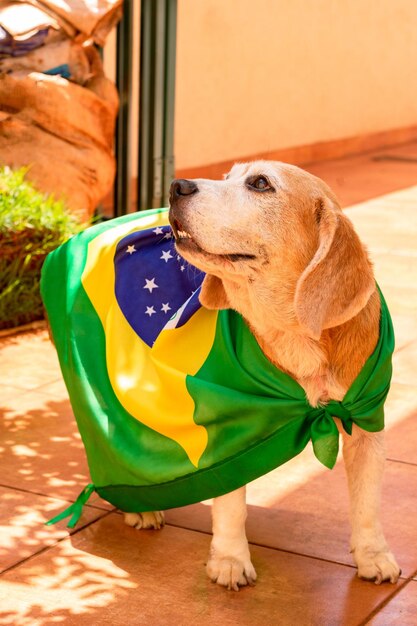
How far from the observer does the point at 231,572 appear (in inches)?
167

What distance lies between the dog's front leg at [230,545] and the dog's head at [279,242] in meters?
0.77

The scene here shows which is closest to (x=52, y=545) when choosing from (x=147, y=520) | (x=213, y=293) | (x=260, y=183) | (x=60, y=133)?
(x=147, y=520)

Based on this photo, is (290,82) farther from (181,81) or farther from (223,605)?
(223,605)

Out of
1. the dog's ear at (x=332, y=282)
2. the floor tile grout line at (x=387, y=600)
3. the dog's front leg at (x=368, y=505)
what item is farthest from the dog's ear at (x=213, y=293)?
the floor tile grout line at (x=387, y=600)

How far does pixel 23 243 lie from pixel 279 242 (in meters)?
4.12

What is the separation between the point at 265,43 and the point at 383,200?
3002mm

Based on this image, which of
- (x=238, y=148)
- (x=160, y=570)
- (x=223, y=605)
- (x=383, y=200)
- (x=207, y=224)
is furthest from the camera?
(x=238, y=148)

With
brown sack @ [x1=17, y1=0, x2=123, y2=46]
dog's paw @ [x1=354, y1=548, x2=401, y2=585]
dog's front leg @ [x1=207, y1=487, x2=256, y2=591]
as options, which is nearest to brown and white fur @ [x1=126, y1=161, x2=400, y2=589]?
dog's front leg @ [x1=207, y1=487, x2=256, y2=591]

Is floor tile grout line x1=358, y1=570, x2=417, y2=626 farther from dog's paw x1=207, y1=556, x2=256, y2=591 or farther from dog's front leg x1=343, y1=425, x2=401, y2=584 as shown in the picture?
dog's paw x1=207, y1=556, x2=256, y2=591

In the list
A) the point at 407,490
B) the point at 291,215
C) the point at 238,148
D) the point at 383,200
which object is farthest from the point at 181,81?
the point at 291,215

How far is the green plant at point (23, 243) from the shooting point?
24.8 ft

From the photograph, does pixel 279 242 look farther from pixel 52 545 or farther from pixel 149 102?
pixel 149 102

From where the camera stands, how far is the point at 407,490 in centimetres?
516

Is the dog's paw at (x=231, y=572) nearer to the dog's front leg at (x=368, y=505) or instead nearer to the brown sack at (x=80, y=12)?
the dog's front leg at (x=368, y=505)
